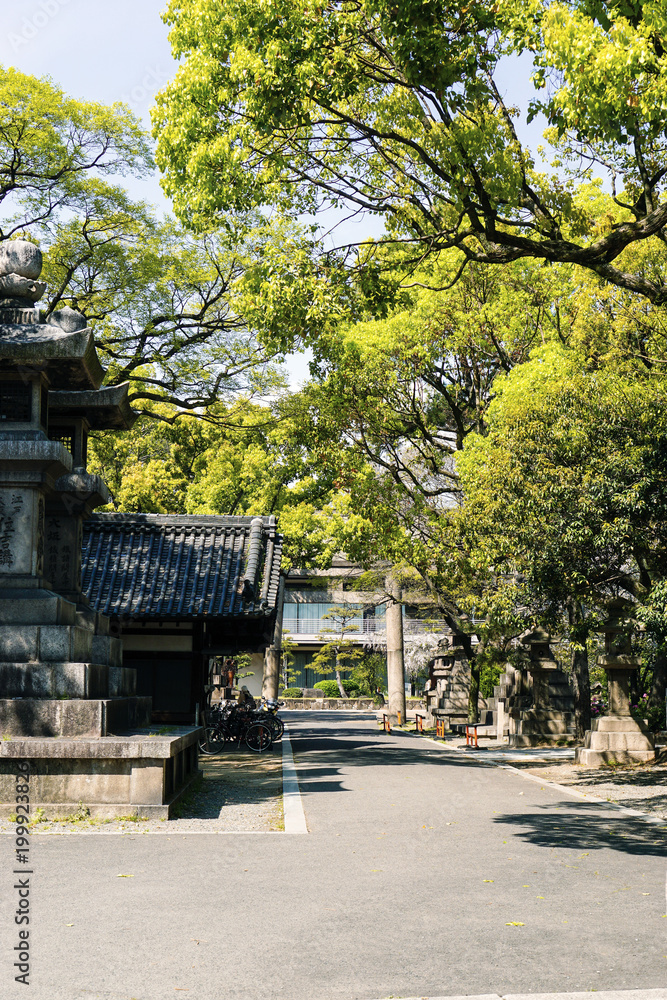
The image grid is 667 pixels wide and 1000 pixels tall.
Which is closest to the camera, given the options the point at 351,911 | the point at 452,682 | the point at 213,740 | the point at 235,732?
the point at 351,911

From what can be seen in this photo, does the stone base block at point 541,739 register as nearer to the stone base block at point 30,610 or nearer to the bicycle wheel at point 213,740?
the bicycle wheel at point 213,740

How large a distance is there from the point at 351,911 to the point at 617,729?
13534 mm

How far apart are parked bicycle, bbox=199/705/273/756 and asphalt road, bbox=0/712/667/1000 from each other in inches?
419

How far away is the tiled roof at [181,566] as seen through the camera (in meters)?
20.2

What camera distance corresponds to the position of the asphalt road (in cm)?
501

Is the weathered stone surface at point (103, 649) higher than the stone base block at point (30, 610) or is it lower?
lower

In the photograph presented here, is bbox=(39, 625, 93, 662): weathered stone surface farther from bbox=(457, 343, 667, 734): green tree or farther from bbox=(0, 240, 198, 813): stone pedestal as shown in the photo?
bbox=(457, 343, 667, 734): green tree

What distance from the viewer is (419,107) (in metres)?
11.4

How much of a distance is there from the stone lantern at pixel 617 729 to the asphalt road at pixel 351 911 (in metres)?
7.16

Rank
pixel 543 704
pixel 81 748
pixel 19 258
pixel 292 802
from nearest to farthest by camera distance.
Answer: pixel 81 748
pixel 19 258
pixel 292 802
pixel 543 704

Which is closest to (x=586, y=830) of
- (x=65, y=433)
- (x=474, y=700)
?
(x=65, y=433)

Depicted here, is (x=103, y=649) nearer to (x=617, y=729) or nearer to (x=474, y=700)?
(x=617, y=729)

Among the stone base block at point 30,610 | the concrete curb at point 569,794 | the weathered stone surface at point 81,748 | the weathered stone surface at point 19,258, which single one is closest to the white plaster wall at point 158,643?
the concrete curb at point 569,794

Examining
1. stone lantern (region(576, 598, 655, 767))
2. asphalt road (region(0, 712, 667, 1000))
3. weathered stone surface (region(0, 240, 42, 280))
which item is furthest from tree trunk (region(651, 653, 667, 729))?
weathered stone surface (region(0, 240, 42, 280))
